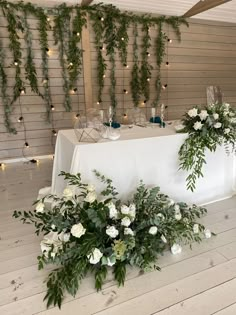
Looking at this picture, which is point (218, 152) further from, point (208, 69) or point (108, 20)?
point (208, 69)

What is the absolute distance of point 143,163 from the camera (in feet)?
7.77

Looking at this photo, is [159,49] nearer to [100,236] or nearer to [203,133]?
[203,133]

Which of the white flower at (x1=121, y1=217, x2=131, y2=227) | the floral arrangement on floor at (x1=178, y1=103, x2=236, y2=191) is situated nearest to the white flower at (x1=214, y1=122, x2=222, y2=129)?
the floral arrangement on floor at (x1=178, y1=103, x2=236, y2=191)

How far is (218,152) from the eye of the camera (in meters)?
2.75

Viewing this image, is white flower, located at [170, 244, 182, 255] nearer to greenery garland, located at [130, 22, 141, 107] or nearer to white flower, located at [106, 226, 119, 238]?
white flower, located at [106, 226, 119, 238]

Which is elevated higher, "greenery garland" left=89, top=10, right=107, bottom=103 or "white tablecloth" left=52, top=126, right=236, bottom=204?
"greenery garland" left=89, top=10, right=107, bottom=103

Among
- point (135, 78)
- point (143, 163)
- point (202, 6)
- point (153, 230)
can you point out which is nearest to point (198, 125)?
point (143, 163)

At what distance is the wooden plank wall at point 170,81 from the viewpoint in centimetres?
432

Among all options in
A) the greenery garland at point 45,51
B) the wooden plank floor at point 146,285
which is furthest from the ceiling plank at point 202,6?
the wooden plank floor at point 146,285

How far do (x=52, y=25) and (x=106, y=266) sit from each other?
12.5 ft

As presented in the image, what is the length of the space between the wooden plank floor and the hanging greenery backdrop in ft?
8.62

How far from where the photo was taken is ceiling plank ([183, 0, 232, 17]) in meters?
4.37

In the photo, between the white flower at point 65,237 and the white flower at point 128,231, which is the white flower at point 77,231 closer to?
the white flower at point 65,237

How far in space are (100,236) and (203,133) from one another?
52.0 inches
